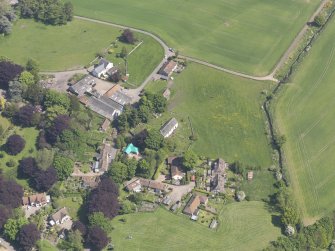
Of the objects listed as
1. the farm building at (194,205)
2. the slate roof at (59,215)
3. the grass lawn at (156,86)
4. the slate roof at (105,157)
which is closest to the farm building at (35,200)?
the slate roof at (59,215)

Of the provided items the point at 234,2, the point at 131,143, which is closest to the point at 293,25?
the point at 234,2

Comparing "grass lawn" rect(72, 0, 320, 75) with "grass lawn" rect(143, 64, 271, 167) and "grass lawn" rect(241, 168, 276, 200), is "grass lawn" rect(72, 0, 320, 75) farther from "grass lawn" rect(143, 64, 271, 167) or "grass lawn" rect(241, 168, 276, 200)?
"grass lawn" rect(241, 168, 276, 200)

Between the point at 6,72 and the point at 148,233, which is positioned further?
the point at 6,72

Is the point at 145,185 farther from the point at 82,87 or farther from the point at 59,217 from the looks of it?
the point at 82,87

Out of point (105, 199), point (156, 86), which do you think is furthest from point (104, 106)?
point (105, 199)

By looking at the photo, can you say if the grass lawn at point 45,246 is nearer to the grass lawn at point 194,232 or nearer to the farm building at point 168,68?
the grass lawn at point 194,232

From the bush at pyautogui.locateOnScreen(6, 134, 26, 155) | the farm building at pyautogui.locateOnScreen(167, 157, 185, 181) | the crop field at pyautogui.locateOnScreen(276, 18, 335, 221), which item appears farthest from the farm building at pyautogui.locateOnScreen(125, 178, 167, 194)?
the crop field at pyautogui.locateOnScreen(276, 18, 335, 221)

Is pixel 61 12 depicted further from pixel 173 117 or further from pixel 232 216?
pixel 232 216
